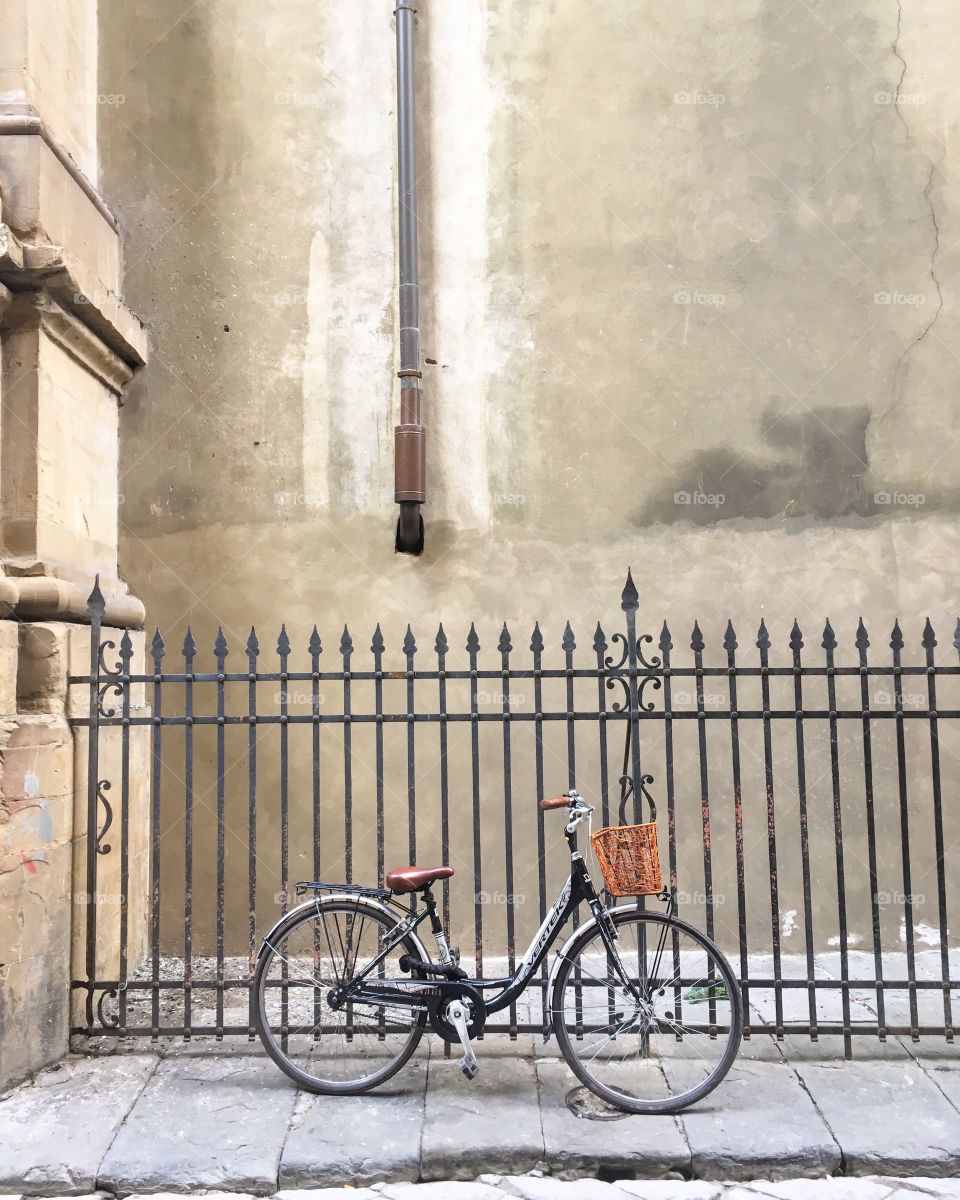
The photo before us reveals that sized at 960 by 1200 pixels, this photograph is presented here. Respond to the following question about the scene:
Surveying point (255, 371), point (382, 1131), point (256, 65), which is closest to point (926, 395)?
point (255, 371)

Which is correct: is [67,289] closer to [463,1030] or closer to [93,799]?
[93,799]

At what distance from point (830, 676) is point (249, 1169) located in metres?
3.22

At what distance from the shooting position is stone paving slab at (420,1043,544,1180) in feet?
11.5

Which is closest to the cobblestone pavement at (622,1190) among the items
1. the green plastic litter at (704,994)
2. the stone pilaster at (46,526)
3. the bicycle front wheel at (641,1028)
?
the bicycle front wheel at (641,1028)

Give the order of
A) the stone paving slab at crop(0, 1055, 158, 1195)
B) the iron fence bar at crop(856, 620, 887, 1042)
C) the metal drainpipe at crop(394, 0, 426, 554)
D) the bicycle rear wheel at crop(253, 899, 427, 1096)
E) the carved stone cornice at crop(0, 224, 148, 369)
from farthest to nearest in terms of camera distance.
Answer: the metal drainpipe at crop(394, 0, 426, 554)
the carved stone cornice at crop(0, 224, 148, 369)
the iron fence bar at crop(856, 620, 887, 1042)
the bicycle rear wheel at crop(253, 899, 427, 1096)
the stone paving slab at crop(0, 1055, 158, 1195)

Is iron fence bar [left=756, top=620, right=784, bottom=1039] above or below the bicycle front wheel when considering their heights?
above

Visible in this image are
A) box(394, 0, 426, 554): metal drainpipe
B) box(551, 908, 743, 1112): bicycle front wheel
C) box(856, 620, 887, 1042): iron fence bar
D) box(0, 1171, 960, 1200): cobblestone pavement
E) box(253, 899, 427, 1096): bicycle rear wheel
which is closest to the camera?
box(0, 1171, 960, 1200): cobblestone pavement

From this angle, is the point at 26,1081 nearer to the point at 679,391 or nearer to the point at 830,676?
the point at 830,676

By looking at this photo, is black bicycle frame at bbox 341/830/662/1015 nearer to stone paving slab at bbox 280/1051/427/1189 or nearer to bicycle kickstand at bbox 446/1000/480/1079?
bicycle kickstand at bbox 446/1000/480/1079

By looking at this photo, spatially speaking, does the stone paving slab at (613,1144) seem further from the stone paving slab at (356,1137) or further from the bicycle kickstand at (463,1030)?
the stone paving slab at (356,1137)

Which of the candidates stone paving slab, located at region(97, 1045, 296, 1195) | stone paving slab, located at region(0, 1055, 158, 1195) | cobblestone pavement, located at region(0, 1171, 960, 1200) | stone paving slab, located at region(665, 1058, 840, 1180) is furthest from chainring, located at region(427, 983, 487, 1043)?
stone paving slab, located at region(0, 1055, 158, 1195)

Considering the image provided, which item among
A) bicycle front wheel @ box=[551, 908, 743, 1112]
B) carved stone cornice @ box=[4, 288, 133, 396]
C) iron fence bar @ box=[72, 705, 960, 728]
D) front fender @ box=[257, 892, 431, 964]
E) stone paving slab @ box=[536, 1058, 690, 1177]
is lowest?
stone paving slab @ box=[536, 1058, 690, 1177]

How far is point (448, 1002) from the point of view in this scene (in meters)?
3.95

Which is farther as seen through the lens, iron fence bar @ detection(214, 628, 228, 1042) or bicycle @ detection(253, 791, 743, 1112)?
iron fence bar @ detection(214, 628, 228, 1042)
